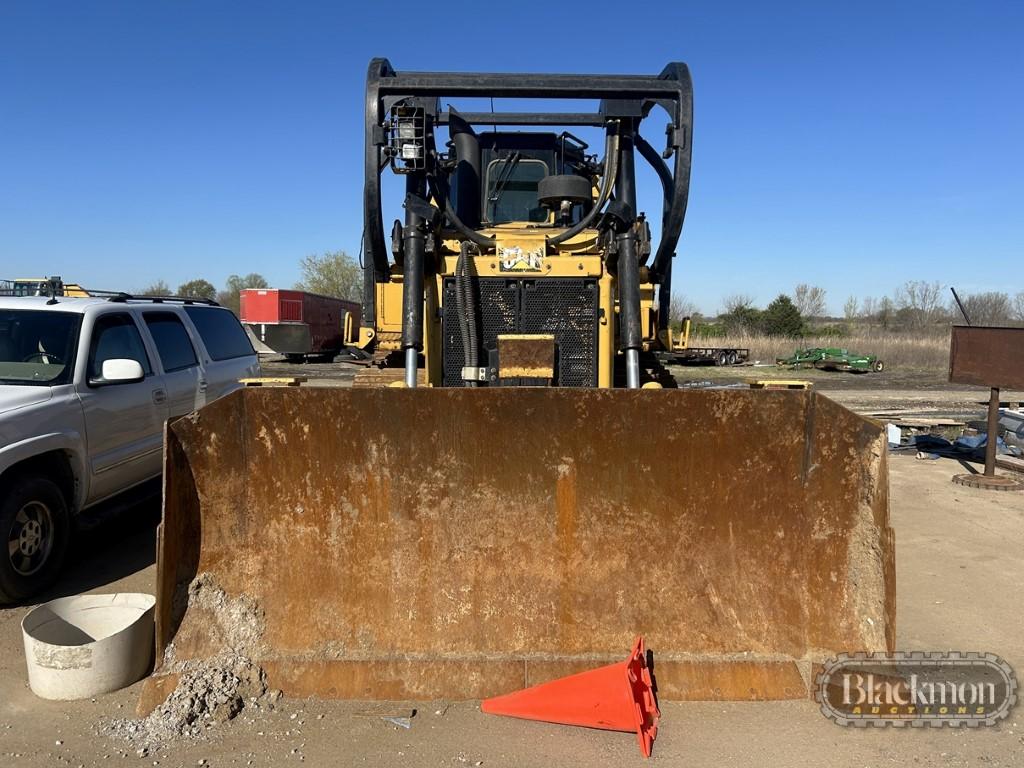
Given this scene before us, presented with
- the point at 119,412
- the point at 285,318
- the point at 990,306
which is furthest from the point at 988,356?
the point at 990,306

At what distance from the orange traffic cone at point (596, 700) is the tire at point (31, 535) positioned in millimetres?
2934

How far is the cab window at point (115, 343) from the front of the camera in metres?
5.20

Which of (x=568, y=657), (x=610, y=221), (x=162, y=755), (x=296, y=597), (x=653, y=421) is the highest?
(x=610, y=221)

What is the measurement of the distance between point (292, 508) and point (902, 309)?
6861 centimetres

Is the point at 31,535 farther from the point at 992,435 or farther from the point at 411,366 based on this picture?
the point at 992,435

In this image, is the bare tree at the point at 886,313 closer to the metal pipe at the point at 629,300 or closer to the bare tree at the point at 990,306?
the bare tree at the point at 990,306

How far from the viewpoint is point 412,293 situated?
4949mm

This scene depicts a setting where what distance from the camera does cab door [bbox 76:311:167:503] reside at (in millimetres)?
5023

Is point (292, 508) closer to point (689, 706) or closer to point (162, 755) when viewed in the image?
point (162, 755)

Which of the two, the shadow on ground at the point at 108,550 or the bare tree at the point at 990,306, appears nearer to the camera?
the shadow on ground at the point at 108,550

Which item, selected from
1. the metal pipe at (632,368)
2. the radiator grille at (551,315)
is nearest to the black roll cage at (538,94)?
the radiator grille at (551,315)

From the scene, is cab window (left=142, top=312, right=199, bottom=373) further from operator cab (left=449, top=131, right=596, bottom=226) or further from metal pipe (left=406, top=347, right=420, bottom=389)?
operator cab (left=449, top=131, right=596, bottom=226)

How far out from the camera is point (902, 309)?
62375 millimetres

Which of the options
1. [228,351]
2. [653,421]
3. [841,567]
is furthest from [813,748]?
[228,351]
